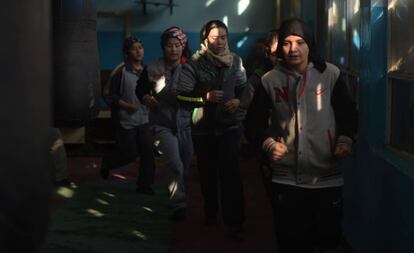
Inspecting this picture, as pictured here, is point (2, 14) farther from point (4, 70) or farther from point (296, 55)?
point (296, 55)

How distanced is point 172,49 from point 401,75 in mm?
2914

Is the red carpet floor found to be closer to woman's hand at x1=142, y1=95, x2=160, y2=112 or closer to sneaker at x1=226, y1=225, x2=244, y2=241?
sneaker at x1=226, y1=225, x2=244, y2=241

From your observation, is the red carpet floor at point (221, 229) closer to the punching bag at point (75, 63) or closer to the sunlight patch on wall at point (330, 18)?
the sunlight patch on wall at point (330, 18)

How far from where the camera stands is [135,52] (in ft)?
26.2

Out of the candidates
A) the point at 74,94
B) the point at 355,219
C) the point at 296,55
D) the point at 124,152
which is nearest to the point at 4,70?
the point at 74,94

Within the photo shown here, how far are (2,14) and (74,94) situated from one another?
1.22 m

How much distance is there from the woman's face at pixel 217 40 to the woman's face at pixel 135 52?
2.05m

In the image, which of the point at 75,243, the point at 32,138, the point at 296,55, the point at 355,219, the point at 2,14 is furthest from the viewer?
the point at 75,243

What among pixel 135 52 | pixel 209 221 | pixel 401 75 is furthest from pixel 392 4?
pixel 135 52

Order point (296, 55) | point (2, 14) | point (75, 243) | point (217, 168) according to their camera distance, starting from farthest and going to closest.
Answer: point (217, 168) → point (75, 243) → point (296, 55) → point (2, 14)

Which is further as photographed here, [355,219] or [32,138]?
[355,219]

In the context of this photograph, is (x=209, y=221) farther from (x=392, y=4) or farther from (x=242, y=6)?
(x=242, y=6)

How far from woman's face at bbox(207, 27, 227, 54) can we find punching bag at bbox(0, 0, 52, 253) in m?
4.26

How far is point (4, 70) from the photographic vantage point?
1.54 meters
